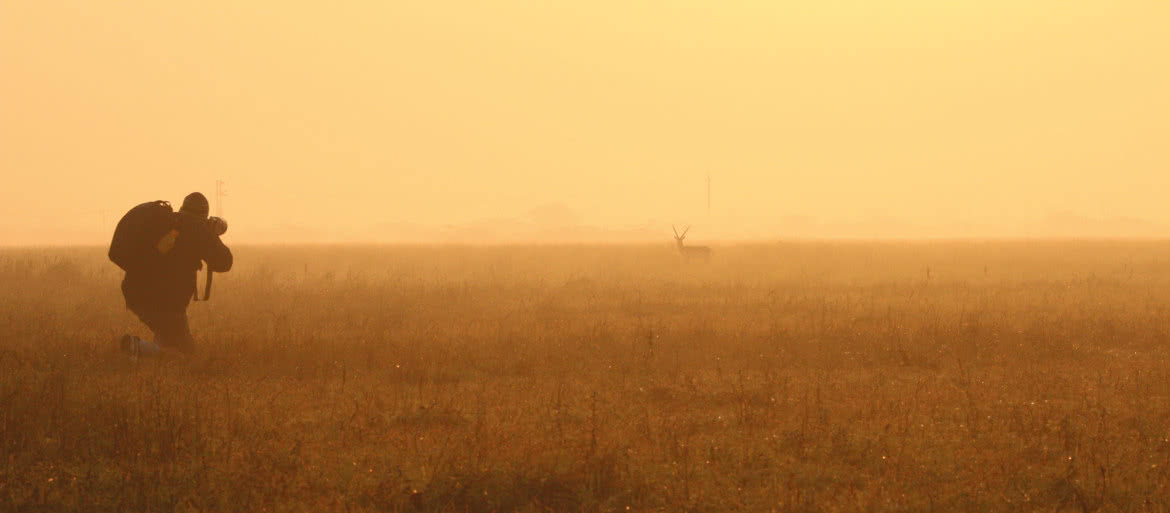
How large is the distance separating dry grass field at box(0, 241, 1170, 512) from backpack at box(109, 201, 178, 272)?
1122mm

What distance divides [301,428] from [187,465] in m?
1.29

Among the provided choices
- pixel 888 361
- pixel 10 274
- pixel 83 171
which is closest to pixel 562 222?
pixel 83 171

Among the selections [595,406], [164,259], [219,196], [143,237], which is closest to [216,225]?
[164,259]

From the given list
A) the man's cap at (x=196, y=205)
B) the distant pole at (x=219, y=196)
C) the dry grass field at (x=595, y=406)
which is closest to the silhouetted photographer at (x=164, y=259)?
the man's cap at (x=196, y=205)

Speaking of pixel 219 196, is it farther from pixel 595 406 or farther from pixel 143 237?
pixel 595 406

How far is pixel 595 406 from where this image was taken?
8.54 m

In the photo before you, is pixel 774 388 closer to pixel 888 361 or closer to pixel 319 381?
pixel 888 361

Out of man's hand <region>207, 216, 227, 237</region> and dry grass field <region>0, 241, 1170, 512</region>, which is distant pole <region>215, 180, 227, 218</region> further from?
man's hand <region>207, 216, 227, 237</region>

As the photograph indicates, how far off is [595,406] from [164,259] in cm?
523

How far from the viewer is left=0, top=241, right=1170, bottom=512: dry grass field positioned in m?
6.12

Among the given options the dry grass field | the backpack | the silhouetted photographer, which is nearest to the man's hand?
the silhouetted photographer

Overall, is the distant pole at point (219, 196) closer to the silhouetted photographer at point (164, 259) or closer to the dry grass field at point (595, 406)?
the dry grass field at point (595, 406)

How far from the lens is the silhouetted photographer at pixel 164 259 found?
33.5ft

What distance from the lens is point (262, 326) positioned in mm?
13500
